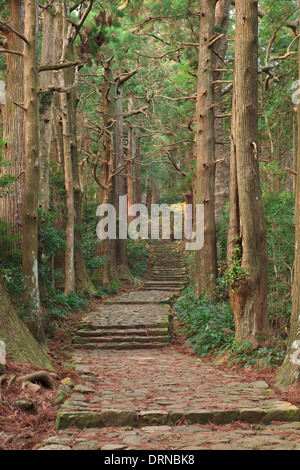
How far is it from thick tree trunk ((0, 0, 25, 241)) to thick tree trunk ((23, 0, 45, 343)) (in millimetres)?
1496

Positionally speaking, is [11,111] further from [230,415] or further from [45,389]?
[230,415]

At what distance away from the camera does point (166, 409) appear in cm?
490

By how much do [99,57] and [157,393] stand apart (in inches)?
624

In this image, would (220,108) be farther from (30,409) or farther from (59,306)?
(30,409)

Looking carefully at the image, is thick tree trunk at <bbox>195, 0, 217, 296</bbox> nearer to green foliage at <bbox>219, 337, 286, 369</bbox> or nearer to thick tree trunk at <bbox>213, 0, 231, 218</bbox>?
thick tree trunk at <bbox>213, 0, 231, 218</bbox>

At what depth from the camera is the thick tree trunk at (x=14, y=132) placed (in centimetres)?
927

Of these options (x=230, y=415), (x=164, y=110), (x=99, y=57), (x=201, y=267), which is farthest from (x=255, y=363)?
(x=164, y=110)

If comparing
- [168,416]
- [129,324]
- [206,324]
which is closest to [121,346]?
[129,324]
